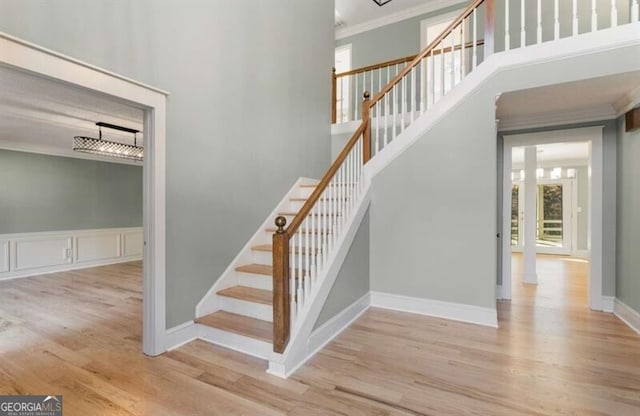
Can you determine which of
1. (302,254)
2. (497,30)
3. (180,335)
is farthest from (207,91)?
(497,30)

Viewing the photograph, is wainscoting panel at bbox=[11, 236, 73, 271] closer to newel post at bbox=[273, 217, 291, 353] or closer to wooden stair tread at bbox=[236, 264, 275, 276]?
wooden stair tread at bbox=[236, 264, 275, 276]

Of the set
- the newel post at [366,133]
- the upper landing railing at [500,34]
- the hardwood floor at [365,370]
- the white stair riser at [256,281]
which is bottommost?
the hardwood floor at [365,370]

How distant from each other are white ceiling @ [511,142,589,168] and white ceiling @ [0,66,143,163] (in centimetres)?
738

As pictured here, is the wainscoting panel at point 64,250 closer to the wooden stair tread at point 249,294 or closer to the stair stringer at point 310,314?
the wooden stair tread at point 249,294

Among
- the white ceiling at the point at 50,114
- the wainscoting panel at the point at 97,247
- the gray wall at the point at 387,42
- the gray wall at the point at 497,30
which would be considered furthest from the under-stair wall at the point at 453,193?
the wainscoting panel at the point at 97,247

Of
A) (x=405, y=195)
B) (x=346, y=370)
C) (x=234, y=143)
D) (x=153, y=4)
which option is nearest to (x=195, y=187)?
(x=234, y=143)

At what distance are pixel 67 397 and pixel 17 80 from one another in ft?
9.08

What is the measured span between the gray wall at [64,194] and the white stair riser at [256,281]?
5.18m

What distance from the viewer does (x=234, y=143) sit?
3186mm

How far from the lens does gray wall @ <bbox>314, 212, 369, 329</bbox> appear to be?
279 cm

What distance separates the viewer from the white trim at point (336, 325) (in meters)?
2.52

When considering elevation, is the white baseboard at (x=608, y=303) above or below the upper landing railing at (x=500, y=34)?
below

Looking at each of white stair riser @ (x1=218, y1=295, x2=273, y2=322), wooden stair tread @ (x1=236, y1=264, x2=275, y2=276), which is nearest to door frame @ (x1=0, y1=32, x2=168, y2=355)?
white stair riser @ (x1=218, y1=295, x2=273, y2=322)

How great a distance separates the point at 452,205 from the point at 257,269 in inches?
88.7
